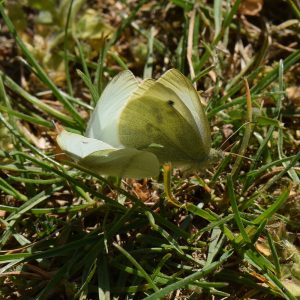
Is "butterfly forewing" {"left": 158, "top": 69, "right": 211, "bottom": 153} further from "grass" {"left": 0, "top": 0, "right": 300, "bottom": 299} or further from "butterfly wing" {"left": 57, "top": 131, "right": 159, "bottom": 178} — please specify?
"butterfly wing" {"left": 57, "top": 131, "right": 159, "bottom": 178}

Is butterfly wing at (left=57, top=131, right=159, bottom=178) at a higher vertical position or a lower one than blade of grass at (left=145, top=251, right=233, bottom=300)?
higher

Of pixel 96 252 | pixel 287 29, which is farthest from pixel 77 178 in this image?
pixel 287 29

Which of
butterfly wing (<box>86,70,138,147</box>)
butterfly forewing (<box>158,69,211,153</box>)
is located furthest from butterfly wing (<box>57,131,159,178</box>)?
butterfly forewing (<box>158,69,211,153</box>)

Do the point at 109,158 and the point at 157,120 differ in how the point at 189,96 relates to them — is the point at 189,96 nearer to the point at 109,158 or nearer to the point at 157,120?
the point at 157,120

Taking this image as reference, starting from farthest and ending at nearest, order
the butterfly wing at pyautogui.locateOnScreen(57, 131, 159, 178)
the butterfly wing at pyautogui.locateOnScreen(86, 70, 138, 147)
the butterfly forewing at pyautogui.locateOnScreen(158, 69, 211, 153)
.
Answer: the butterfly wing at pyautogui.locateOnScreen(86, 70, 138, 147) → the butterfly forewing at pyautogui.locateOnScreen(158, 69, 211, 153) → the butterfly wing at pyautogui.locateOnScreen(57, 131, 159, 178)

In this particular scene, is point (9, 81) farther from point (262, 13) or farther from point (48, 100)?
point (262, 13)

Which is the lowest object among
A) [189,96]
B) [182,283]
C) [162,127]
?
[182,283]

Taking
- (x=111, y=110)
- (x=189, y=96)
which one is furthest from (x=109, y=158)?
(x=189, y=96)
